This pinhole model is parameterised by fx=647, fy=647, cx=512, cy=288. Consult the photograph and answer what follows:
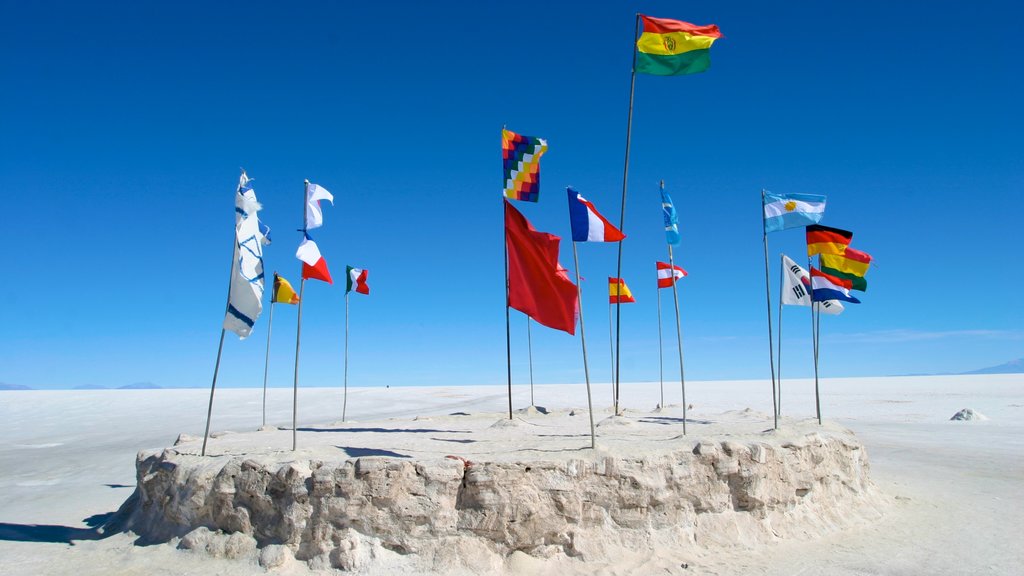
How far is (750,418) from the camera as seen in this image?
15.3 meters

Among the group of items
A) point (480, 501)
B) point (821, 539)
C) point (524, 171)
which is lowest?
point (821, 539)

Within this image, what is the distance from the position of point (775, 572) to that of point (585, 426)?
19.6 feet

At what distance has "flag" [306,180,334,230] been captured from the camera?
1109 cm

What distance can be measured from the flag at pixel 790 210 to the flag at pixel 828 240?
508 millimetres

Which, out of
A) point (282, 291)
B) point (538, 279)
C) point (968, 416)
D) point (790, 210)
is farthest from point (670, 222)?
point (968, 416)

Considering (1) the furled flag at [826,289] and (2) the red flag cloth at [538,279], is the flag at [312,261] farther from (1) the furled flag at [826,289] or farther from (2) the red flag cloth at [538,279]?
(1) the furled flag at [826,289]

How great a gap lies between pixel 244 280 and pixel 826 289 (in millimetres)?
11863

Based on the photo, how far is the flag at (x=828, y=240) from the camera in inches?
557

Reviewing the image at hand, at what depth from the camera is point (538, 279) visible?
10.5m

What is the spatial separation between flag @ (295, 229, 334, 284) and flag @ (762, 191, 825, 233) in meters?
9.06

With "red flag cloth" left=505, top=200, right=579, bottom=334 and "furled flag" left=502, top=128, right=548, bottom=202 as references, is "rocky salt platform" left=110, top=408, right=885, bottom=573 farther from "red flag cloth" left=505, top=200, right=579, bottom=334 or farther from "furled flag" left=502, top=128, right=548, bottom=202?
"furled flag" left=502, top=128, right=548, bottom=202

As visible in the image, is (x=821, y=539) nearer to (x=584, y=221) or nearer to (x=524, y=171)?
(x=584, y=221)

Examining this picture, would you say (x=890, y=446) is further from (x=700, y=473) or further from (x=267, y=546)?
(x=267, y=546)

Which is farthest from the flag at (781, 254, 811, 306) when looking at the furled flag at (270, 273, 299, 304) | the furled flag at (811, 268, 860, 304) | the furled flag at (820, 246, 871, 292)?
the furled flag at (270, 273, 299, 304)
